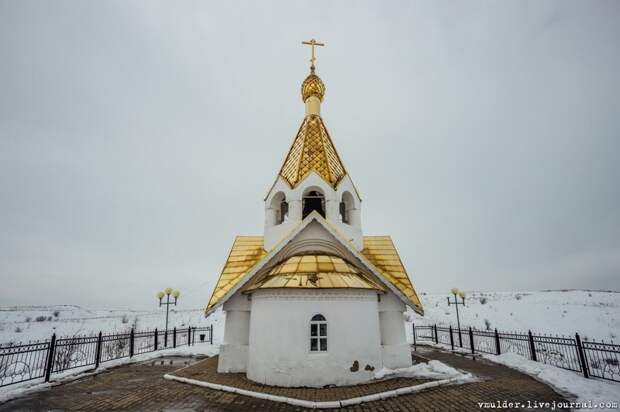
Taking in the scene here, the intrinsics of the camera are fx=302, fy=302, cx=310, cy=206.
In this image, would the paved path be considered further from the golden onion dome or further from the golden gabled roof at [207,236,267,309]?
the golden onion dome

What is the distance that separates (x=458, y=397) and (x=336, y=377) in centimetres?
350

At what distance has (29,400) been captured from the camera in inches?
332

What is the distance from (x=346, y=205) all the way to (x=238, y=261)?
19.0 feet

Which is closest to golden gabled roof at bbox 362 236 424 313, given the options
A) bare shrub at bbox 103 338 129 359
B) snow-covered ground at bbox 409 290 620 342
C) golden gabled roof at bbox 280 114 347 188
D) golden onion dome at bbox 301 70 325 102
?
golden gabled roof at bbox 280 114 347 188

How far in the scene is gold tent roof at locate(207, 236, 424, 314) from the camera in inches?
461

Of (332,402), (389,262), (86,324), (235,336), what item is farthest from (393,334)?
(86,324)

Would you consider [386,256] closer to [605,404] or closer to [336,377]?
[336,377]

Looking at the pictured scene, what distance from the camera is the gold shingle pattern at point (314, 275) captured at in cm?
Answer: 1020

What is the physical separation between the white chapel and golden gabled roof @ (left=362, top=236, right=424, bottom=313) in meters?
0.05

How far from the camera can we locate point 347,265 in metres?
11.8

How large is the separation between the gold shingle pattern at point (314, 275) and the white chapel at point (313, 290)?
39 mm

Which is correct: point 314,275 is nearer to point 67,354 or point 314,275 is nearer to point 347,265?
point 347,265

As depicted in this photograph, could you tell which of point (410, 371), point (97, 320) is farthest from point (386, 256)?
point (97, 320)

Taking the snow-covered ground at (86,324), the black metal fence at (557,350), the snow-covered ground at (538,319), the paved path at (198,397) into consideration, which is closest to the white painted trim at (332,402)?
the paved path at (198,397)
